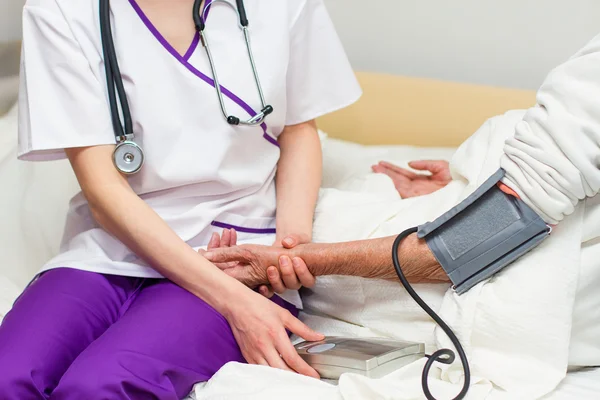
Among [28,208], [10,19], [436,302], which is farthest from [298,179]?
[10,19]

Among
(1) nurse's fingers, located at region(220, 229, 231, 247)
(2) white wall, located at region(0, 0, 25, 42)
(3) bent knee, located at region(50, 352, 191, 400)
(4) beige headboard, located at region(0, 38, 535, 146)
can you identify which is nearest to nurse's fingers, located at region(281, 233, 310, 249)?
(1) nurse's fingers, located at region(220, 229, 231, 247)

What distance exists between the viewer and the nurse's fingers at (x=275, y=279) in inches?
50.9

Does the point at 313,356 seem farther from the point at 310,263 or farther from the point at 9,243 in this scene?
the point at 9,243

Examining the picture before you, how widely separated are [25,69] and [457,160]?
0.80m

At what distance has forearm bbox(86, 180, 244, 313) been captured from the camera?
49.2 inches

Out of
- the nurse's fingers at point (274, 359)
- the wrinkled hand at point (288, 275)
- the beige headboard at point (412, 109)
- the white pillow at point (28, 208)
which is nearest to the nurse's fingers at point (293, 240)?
the wrinkled hand at point (288, 275)

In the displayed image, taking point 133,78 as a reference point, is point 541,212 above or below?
below

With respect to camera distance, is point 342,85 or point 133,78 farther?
point 342,85

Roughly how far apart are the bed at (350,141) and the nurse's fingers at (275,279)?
1.81ft

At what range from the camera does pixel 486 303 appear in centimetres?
112

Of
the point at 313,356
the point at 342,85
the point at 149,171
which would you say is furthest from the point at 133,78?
the point at 313,356

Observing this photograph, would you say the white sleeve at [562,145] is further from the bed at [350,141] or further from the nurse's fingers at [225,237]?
the bed at [350,141]

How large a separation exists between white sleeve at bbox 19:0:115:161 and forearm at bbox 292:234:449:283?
43 centimetres

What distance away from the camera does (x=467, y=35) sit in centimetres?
211
